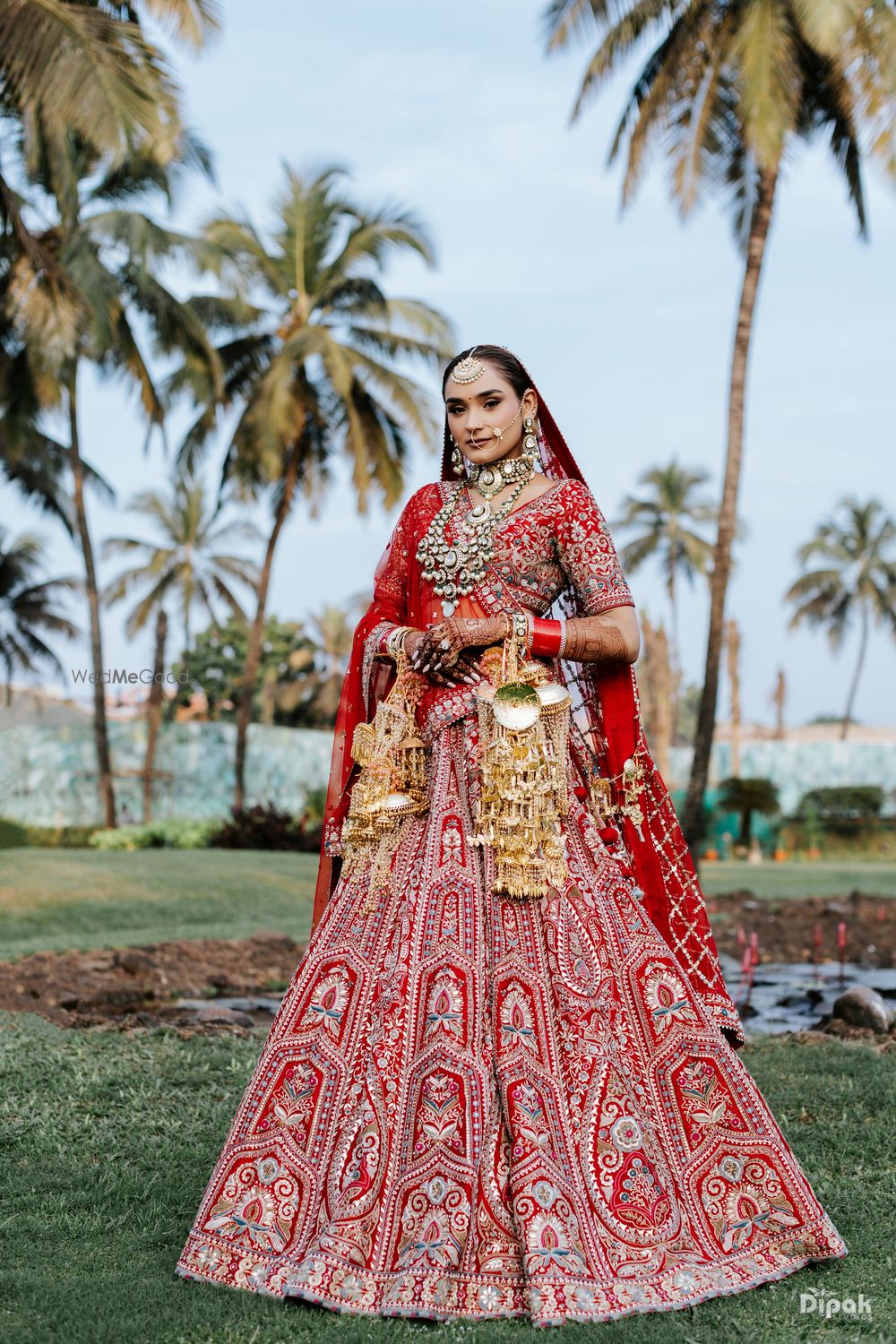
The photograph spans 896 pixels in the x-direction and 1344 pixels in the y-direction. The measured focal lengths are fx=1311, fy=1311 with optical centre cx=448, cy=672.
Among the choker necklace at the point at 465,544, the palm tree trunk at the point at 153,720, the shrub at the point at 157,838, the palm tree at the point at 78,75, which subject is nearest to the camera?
the choker necklace at the point at 465,544

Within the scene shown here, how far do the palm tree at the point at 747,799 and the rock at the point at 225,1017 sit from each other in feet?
68.3

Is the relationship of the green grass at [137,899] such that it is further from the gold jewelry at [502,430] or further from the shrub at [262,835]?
the gold jewelry at [502,430]

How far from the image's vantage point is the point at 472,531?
10.8 feet

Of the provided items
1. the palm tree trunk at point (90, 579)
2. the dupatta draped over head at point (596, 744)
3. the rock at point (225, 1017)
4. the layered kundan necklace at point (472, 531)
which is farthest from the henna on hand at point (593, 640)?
the palm tree trunk at point (90, 579)

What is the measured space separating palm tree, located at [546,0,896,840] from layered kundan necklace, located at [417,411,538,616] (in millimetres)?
10071

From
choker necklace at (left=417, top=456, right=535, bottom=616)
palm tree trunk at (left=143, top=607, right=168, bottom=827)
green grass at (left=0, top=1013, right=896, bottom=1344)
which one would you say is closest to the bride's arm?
choker necklace at (left=417, top=456, right=535, bottom=616)

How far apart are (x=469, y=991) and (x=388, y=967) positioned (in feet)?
0.68

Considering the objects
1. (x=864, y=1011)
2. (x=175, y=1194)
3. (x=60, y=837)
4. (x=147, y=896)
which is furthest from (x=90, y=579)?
(x=175, y=1194)

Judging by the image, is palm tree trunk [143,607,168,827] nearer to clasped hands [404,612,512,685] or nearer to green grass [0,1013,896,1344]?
green grass [0,1013,896,1344]

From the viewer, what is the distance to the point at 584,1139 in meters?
2.89

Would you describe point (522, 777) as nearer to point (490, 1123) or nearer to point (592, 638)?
point (592, 638)

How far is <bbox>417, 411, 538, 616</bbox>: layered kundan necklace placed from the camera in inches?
129

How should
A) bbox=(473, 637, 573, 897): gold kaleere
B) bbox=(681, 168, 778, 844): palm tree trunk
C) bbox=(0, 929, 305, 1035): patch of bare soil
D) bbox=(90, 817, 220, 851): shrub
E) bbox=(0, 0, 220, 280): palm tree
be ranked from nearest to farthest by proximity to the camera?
bbox=(473, 637, 573, 897): gold kaleere
bbox=(0, 929, 305, 1035): patch of bare soil
bbox=(0, 0, 220, 280): palm tree
bbox=(681, 168, 778, 844): palm tree trunk
bbox=(90, 817, 220, 851): shrub

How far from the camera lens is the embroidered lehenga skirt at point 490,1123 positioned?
8.99 ft
